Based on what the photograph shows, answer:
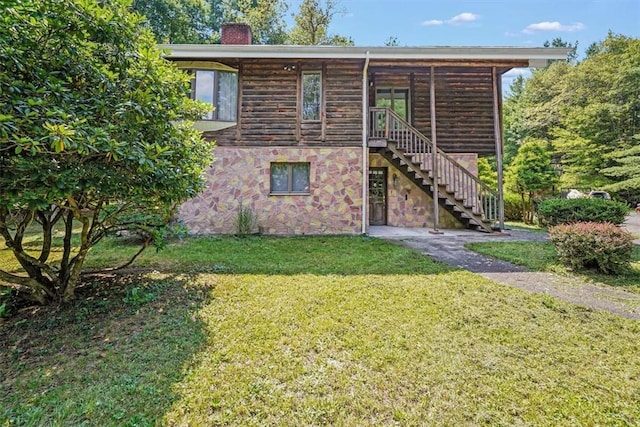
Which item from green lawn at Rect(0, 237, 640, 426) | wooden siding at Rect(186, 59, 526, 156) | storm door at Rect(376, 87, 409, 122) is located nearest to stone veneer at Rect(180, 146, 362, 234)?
wooden siding at Rect(186, 59, 526, 156)

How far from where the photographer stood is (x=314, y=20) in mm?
20016

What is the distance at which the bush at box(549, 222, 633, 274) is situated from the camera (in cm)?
497

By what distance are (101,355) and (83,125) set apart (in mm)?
2111

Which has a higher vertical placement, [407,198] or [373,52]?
[373,52]

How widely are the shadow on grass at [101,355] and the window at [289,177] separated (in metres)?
5.27

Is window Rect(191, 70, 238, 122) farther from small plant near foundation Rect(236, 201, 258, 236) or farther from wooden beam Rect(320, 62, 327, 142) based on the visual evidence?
small plant near foundation Rect(236, 201, 258, 236)

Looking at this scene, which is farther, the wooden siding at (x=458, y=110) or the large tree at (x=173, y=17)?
the large tree at (x=173, y=17)

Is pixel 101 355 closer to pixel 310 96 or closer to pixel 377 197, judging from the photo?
pixel 310 96

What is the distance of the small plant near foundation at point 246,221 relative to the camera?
8.89 meters

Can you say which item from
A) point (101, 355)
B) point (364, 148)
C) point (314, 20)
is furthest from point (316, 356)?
point (314, 20)

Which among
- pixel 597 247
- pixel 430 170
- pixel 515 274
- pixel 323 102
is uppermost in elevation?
pixel 323 102

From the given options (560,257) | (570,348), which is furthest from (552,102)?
(570,348)

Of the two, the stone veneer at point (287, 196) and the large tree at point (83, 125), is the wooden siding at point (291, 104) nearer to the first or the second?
the stone veneer at point (287, 196)

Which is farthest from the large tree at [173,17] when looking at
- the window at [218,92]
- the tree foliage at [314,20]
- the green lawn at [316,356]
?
the green lawn at [316,356]
